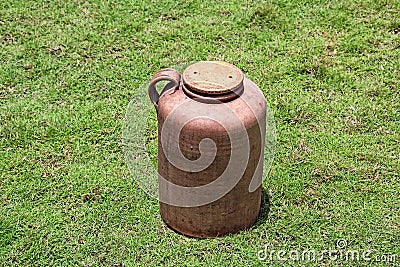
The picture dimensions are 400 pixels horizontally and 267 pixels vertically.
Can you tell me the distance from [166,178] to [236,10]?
3.39 metres

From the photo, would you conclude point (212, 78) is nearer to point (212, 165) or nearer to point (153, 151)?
point (212, 165)

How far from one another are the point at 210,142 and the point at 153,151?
1433mm

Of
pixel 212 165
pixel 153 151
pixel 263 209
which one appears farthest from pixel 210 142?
pixel 153 151

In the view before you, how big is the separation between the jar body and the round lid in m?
0.09

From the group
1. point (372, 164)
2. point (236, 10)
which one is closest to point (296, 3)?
point (236, 10)

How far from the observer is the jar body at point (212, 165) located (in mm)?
3650

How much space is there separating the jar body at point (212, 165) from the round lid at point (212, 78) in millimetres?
92

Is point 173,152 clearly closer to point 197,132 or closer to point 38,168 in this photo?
point 197,132

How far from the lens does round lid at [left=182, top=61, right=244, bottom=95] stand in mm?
3633

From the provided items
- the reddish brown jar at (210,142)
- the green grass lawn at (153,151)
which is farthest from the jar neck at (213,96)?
the green grass lawn at (153,151)

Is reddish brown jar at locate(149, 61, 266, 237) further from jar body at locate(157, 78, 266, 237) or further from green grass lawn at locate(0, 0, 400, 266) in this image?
green grass lawn at locate(0, 0, 400, 266)

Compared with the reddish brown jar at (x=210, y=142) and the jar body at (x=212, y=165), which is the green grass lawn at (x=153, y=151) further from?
the reddish brown jar at (x=210, y=142)

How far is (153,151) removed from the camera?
16.5ft

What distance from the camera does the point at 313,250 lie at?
417 cm
